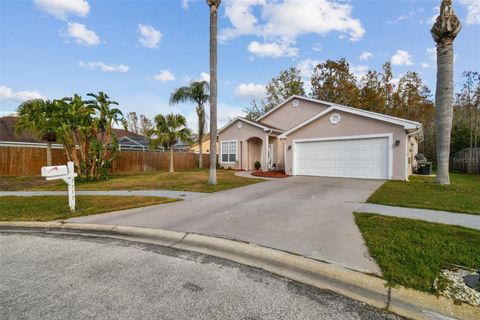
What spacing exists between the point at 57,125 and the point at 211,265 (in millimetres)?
11407

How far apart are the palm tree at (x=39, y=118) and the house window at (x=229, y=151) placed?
38.8ft

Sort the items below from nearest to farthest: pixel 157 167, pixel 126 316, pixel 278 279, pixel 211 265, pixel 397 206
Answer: pixel 126 316
pixel 278 279
pixel 211 265
pixel 397 206
pixel 157 167

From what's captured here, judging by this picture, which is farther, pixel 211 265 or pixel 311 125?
pixel 311 125

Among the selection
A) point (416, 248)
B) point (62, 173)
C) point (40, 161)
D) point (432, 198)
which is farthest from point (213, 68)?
point (40, 161)

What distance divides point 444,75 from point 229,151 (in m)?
14.5

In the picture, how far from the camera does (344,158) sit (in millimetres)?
12523

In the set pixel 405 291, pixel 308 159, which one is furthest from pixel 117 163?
pixel 405 291

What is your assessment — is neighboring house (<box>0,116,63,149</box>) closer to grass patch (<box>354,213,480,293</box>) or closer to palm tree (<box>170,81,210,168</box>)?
palm tree (<box>170,81,210,168</box>)

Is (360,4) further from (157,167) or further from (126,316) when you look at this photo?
(157,167)

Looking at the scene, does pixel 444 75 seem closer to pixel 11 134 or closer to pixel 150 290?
pixel 150 290

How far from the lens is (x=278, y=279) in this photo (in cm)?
285

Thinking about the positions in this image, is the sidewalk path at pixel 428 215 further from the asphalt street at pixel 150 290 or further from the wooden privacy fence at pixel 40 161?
the wooden privacy fence at pixel 40 161

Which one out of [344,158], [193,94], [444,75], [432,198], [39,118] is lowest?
[432,198]

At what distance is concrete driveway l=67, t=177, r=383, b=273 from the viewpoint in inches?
138
